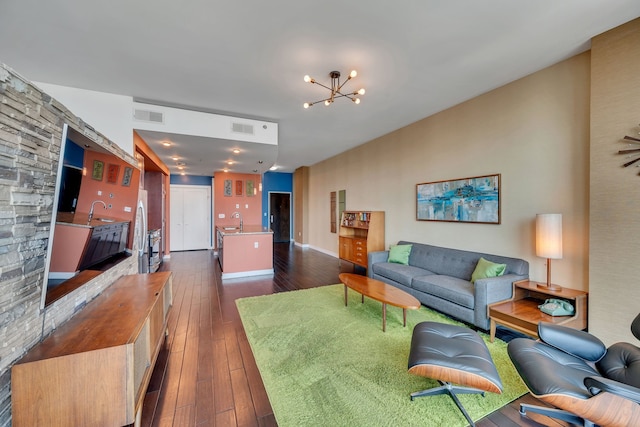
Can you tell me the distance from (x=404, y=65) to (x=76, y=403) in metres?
3.67

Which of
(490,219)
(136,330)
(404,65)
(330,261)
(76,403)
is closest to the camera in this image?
(76,403)

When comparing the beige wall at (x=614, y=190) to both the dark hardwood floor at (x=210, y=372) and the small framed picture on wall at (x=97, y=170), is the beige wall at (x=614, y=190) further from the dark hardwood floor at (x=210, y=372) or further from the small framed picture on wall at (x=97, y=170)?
the small framed picture on wall at (x=97, y=170)

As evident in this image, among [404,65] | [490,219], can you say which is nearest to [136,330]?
[404,65]

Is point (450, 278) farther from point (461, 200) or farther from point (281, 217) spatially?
point (281, 217)

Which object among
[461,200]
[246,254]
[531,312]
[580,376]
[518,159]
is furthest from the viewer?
[246,254]

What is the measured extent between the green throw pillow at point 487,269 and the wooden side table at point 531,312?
0.72ft

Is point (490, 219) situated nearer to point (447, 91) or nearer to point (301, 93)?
point (447, 91)

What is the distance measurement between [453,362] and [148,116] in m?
Result: 4.56

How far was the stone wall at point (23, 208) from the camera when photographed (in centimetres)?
110

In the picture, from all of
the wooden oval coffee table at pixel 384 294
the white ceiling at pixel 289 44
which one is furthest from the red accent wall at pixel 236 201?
the wooden oval coffee table at pixel 384 294

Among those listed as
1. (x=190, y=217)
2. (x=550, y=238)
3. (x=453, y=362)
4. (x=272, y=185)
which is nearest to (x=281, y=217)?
(x=272, y=185)

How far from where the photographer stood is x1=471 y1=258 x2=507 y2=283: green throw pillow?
9.78ft

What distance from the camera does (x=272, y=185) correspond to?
9.95 m

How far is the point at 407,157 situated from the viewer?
15.5 feet
